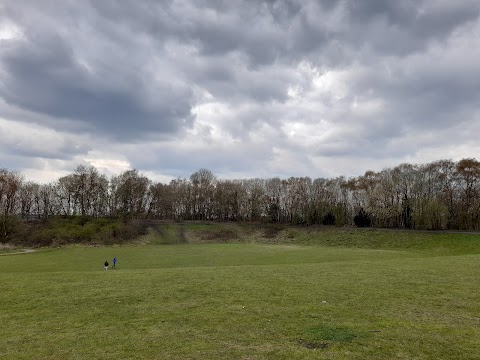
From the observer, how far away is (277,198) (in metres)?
136

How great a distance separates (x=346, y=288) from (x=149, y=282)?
38.0ft

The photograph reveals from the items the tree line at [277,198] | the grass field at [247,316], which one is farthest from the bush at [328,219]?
the grass field at [247,316]

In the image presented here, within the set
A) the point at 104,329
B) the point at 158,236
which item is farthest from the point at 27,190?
the point at 104,329

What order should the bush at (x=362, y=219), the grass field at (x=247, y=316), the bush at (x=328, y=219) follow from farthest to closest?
the bush at (x=328, y=219) < the bush at (x=362, y=219) < the grass field at (x=247, y=316)

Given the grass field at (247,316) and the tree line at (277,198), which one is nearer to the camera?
the grass field at (247,316)

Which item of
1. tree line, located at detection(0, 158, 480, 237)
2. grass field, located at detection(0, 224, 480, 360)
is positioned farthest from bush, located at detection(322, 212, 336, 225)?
grass field, located at detection(0, 224, 480, 360)

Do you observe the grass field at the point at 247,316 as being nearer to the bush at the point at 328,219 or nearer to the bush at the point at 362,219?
the bush at the point at 362,219

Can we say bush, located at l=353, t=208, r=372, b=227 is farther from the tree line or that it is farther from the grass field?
the grass field

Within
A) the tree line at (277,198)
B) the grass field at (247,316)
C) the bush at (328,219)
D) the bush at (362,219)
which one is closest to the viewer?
the grass field at (247,316)

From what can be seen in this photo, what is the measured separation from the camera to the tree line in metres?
89.2

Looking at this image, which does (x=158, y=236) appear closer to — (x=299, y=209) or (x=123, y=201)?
(x=123, y=201)

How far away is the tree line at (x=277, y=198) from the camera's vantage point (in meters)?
89.2

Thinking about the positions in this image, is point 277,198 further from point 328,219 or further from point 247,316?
point 247,316

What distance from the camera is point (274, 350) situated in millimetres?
9422
